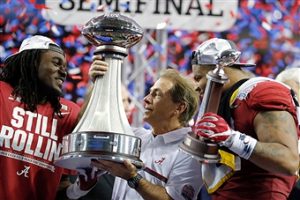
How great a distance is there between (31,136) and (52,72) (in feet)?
0.86

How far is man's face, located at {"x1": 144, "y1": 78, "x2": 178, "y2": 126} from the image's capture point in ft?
10.0

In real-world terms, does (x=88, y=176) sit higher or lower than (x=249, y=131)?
lower

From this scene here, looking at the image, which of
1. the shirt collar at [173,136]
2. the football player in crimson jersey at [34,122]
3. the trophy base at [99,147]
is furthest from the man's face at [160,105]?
the trophy base at [99,147]

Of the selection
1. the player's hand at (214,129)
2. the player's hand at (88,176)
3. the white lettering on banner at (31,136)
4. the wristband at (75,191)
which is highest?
the player's hand at (214,129)

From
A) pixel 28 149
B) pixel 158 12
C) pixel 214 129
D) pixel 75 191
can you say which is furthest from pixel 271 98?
pixel 158 12

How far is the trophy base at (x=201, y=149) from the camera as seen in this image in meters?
2.37

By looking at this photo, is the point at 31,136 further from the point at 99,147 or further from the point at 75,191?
the point at 99,147

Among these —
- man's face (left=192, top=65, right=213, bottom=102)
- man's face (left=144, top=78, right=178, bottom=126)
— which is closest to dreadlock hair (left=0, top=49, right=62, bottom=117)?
man's face (left=144, top=78, right=178, bottom=126)

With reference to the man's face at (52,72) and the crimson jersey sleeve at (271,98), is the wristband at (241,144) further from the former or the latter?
the man's face at (52,72)

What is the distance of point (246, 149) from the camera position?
235 centimetres

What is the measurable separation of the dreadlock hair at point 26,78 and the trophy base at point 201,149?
686mm

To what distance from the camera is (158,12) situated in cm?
514

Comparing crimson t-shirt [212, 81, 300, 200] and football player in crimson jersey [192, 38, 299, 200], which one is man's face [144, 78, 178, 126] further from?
crimson t-shirt [212, 81, 300, 200]

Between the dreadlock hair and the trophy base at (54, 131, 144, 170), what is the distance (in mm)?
405
